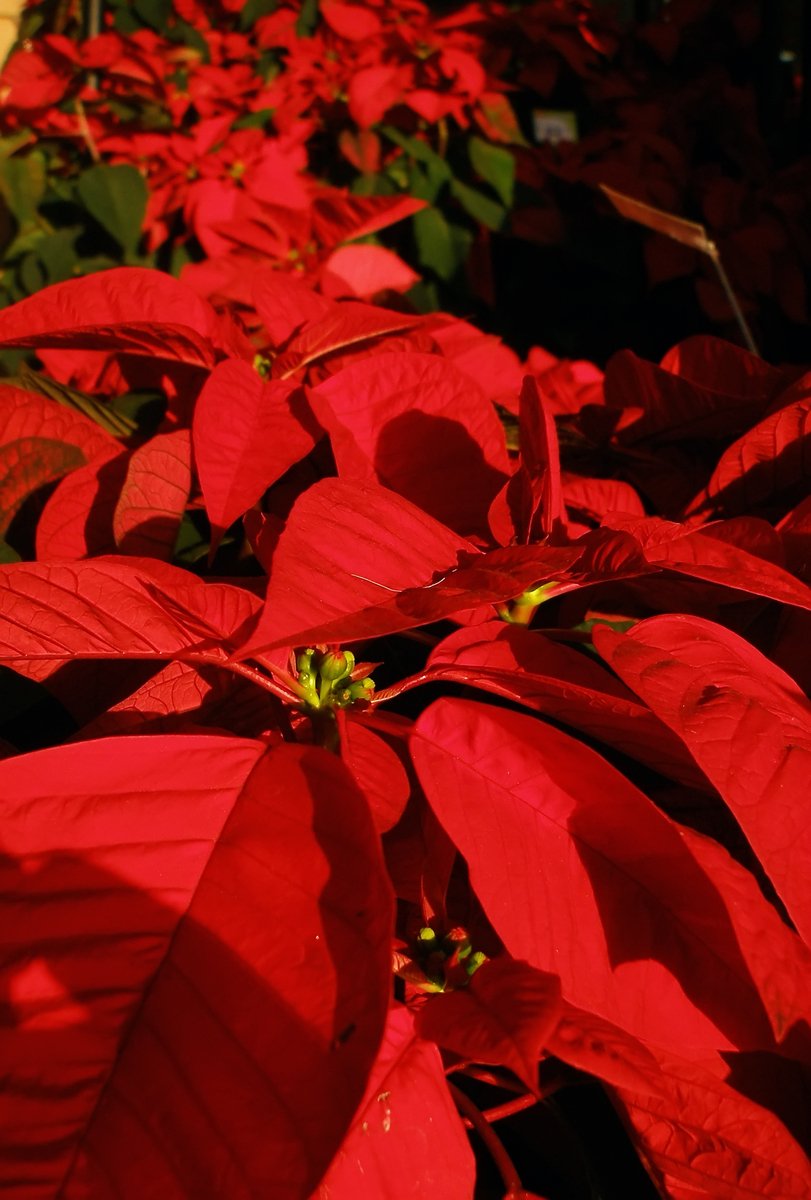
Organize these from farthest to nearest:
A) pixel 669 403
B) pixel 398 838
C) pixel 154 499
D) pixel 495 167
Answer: pixel 495 167 < pixel 669 403 < pixel 154 499 < pixel 398 838

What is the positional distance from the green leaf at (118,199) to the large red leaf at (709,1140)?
3.91 ft

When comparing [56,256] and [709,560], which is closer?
[709,560]

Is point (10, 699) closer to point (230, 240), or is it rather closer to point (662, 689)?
point (662, 689)

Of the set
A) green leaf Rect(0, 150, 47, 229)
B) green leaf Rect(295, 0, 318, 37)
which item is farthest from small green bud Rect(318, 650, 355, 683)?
green leaf Rect(295, 0, 318, 37)

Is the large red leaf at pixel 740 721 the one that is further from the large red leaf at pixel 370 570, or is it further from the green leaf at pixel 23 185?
the green leaf at pixel 23 185

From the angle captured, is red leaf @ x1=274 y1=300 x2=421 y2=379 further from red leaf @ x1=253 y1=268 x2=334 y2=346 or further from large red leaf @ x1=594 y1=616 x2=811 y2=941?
large red leaf @ x1=594 y1=616 x2=811 y2=941

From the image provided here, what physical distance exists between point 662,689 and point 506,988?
0.11 metres

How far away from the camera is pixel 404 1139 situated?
0.32m

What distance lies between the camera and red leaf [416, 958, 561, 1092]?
11.6 inches

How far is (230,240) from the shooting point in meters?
1.06

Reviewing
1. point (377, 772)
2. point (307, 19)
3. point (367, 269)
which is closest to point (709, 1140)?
point (377, 772)

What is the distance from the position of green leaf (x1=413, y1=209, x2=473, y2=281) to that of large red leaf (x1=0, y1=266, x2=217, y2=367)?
87cm

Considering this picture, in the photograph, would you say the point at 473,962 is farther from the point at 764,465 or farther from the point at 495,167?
A: the point at 495,167

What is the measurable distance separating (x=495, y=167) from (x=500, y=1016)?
132 centimetres
